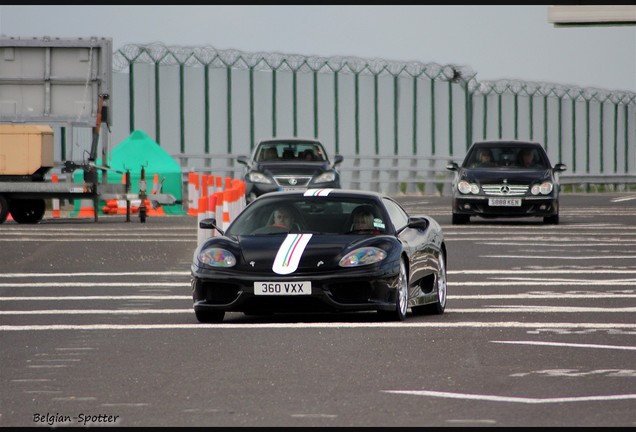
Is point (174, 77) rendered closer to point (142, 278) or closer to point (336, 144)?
point (336, 144)

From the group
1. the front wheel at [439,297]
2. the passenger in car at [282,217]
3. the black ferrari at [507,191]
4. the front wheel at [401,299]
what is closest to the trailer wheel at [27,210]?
the black ferrari at [507,191]

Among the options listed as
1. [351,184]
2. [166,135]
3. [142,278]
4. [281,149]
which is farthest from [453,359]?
[351,184]

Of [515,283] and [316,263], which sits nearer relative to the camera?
[316,263]

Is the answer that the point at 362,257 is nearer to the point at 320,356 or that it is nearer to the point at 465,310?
the point at 465,310

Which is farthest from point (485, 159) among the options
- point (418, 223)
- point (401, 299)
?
point (401, 299)

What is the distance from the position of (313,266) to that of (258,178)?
23609 mm

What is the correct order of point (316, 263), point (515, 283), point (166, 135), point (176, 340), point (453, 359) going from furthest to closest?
point (166, 135) < point (515, 283) < point (316, 263) < point (176, 340) < point (453, 359)

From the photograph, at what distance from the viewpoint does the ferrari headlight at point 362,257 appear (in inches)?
557

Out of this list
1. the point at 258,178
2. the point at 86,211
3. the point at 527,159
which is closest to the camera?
the point at 527,159

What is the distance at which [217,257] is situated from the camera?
14.4 metres

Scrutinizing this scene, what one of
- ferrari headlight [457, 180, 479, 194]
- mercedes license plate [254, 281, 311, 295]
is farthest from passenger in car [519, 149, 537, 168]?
mercedes license plate [254, 281, 311, 295]

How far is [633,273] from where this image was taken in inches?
817

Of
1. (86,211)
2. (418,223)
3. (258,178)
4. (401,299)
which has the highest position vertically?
(418,223)

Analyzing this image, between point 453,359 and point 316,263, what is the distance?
278 cm
